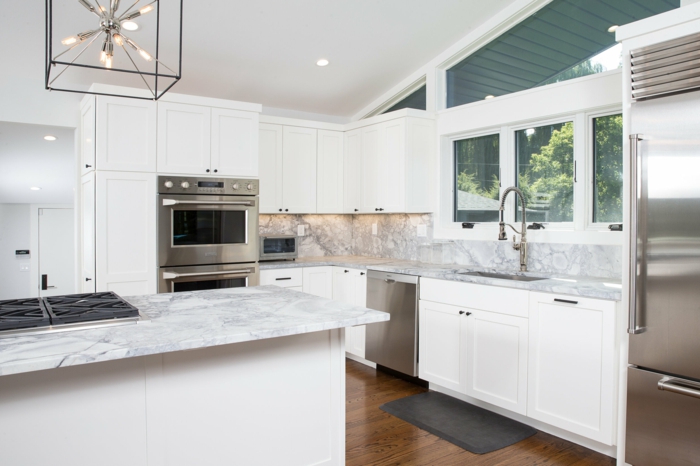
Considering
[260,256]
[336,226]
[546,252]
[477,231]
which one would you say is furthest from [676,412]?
[336,226]

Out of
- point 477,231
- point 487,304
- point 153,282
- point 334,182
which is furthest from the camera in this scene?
point 334,182

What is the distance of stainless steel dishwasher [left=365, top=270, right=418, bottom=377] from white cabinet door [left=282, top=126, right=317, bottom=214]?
3.59 ft

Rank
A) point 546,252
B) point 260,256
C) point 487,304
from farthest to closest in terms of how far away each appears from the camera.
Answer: point 260,256 → point 546,252 → point 487,304

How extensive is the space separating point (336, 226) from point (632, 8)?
323cm

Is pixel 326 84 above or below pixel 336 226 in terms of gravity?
above

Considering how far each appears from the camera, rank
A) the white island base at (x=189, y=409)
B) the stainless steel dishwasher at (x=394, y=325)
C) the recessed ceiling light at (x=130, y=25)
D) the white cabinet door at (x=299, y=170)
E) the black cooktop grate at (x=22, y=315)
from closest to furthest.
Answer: the white island base at (x=189, y=409) → the black cooktop grate at (x=22, y=315) → the recessed ceiling light at (x=130, y=25) → the stainless steel dishwasher at (x=394, y=325) → the white cabinet door at (x=299, y=170)

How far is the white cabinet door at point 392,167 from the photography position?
14.0ft

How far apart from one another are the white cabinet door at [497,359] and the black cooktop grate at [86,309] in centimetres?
214

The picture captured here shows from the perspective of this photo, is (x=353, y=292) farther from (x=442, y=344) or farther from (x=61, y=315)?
(x=61, y=315)

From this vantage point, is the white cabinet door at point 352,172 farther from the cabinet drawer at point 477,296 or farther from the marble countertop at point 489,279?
the cabinet drawer at point 477,296

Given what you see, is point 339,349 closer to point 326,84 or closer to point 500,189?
point 500,189

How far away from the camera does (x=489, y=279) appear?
314cm

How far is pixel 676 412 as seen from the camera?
7.10 ft

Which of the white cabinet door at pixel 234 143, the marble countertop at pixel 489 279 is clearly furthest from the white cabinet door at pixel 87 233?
the marble countertop at pixel 489 279
